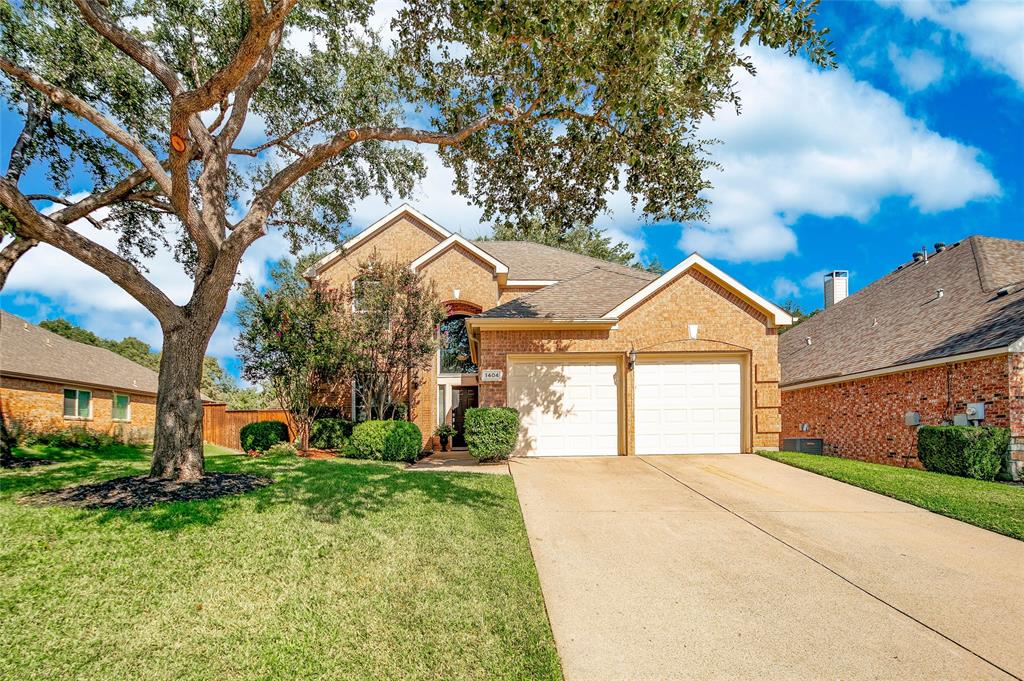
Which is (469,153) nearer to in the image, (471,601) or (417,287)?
(417,287)

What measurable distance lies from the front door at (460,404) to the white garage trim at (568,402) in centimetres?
524

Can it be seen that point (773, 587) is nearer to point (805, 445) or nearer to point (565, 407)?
point (565, 407)

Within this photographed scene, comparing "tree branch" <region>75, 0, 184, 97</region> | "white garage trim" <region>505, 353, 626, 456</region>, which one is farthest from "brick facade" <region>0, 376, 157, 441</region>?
"white garage trim" <region>505, 353, 626, 456</region>

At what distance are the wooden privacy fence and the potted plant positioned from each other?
6.85m

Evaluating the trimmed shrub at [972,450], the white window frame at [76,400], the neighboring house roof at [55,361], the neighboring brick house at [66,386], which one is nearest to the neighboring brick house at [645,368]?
the trimmed shrub at [972,450]

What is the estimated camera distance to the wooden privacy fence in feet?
65.8

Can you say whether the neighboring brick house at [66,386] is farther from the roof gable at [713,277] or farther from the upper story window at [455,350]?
the roof gable at [713,277]

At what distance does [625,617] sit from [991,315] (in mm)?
13537

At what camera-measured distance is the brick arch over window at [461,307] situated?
17.3 m

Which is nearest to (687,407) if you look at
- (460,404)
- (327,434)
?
(460,404)

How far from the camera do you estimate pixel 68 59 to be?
34.3 feet

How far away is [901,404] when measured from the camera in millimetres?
13414

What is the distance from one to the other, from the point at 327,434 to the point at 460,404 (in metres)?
4.52

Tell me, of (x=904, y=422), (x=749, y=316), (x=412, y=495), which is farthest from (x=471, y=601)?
(x=904, y=422)
